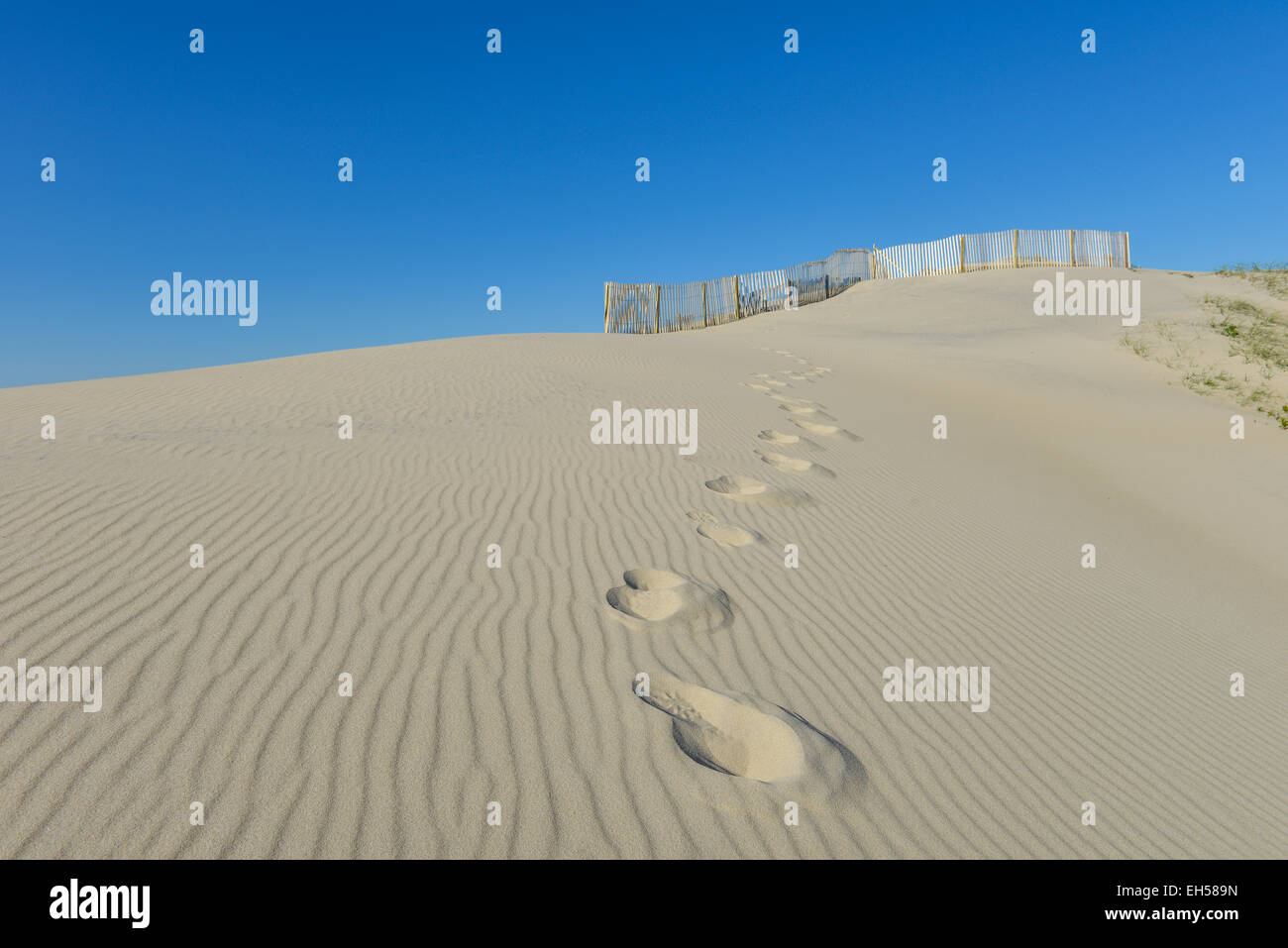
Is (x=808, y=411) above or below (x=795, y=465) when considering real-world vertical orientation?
above

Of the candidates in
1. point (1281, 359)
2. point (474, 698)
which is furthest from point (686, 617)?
point (1281, 359)

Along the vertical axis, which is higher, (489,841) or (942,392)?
(942,392)

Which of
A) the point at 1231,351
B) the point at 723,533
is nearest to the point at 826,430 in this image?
the point at 723,533

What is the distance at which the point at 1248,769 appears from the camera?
3395mm

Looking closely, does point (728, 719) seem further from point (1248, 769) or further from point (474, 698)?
point (1248, 769)

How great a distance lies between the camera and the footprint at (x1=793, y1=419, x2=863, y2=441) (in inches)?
364

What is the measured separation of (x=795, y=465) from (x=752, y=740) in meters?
4.97

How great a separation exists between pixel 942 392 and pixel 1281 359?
7.07 metres

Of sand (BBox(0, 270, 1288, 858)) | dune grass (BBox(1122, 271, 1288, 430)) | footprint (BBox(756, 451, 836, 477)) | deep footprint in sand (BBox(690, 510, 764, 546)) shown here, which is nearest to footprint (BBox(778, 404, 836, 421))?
sand (BBox(0, 270, 1288, 858))

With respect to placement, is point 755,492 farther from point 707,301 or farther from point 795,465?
point 707,301

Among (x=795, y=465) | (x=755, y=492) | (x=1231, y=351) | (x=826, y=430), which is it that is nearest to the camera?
(x=755, y=492)

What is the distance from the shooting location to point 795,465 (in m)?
7.47

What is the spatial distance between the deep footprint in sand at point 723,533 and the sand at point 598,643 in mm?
48

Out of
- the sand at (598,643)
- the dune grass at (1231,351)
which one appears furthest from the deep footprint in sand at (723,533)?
the dune grass at (1231,351)
